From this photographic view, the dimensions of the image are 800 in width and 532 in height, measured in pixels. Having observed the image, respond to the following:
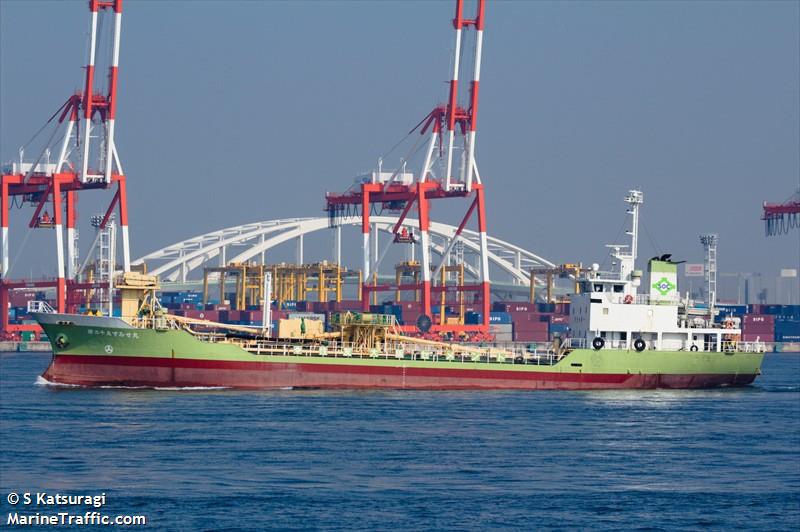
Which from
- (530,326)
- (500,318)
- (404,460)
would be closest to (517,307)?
(530,326)

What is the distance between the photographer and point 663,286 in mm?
59812

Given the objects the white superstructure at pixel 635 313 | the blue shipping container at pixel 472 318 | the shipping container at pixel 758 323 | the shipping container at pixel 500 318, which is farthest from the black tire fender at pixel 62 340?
the shipping container at pixel 758 323

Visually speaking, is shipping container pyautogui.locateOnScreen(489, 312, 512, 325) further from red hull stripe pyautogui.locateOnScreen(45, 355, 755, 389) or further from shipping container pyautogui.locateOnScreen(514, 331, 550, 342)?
red hull stripe pyautogui.locateOnScreen(45, 355, 755, 389)

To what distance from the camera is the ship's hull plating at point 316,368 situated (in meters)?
54.1

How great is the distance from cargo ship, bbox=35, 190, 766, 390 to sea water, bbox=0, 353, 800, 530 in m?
2.33

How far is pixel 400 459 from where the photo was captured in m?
35.0

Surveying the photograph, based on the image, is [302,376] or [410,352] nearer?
[302,376]

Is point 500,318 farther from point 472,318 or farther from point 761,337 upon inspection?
point 761,337

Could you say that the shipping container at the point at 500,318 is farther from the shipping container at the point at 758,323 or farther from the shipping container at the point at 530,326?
A: the shipping container at the point at 758,323

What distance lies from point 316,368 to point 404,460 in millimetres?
21209

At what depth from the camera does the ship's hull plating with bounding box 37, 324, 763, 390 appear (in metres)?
54.1

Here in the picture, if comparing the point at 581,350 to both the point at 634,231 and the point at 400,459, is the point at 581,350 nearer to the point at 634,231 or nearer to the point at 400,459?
the point at 634,231

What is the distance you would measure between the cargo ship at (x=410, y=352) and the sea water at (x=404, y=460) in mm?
2329

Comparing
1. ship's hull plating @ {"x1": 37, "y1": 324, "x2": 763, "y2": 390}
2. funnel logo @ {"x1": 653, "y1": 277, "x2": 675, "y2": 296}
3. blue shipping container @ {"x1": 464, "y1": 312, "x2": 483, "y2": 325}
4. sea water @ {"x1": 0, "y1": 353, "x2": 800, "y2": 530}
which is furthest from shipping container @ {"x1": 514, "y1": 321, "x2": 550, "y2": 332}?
sea water @ {"x1": 0, "y1": 353, "x2": 800, "y2": 530}
